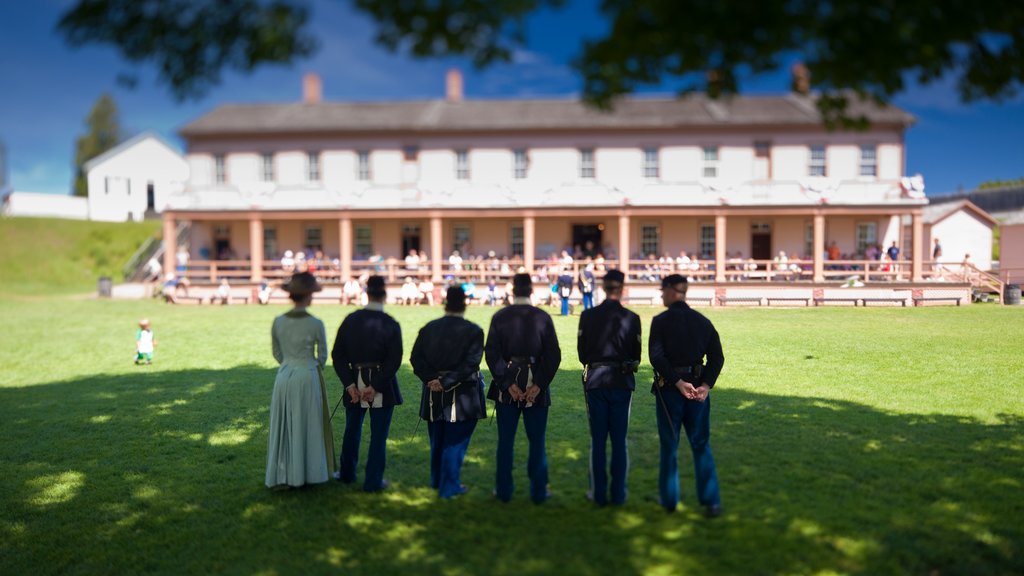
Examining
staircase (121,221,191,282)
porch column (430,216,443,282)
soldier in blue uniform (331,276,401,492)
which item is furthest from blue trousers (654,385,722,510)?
staircase (121,221,191,282)

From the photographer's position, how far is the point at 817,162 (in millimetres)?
30219

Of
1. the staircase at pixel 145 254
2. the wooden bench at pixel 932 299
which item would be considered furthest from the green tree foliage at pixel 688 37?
the staircase at pixel 145 254

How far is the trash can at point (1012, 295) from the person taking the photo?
23.8 metres

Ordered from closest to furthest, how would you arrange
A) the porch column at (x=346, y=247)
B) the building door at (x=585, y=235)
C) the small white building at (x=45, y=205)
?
the porch column at (x=346, y=247), the building door at (x=585, y=235), the small white building at (x=45, y=205)

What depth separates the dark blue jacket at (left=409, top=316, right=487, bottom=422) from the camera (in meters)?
6.06

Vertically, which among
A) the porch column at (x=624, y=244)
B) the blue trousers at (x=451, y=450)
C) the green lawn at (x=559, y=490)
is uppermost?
the porch column at (x=624, y=244)

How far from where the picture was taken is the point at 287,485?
20.4ft

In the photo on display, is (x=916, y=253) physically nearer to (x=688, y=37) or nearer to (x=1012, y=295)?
(x=1012, y=295)

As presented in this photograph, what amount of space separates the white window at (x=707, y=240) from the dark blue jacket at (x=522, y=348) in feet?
87.0

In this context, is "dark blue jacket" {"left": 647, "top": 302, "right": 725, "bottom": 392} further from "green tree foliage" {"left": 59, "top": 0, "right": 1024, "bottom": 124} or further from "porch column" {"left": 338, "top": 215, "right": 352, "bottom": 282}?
"porch column" {"left": 338, "top": 215, "right": 352, "bottom": 282}

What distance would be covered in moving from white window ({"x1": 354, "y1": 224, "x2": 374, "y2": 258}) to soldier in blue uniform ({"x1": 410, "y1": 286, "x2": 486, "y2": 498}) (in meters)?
27.3

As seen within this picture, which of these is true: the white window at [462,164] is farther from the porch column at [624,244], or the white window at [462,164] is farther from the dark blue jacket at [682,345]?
the dark blue jacket at [682,345]

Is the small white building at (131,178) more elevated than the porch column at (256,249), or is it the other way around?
the small white building at (131,178)

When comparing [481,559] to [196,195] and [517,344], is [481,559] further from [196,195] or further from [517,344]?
[196,195]
